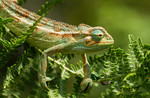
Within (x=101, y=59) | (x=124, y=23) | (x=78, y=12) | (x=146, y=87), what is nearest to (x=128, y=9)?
(x=124, y=23)

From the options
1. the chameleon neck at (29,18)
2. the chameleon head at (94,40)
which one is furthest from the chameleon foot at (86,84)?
the chameleon neck at (29,18)

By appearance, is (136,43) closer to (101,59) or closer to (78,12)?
(101,59)

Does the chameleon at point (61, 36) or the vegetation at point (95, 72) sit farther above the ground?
the chameleon at point (61, 36)

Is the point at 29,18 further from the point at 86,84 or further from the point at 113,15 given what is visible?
the point at 113,15

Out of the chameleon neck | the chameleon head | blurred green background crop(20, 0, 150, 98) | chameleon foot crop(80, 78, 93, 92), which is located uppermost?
blurred green background crop(20, 0, 150, 98)

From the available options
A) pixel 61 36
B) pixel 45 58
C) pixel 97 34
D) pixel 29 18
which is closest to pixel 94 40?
pixel 97 34

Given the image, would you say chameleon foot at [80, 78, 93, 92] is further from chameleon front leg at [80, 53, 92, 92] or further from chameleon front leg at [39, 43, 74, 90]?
chameleon front leg at [39, 43, 74, 90]

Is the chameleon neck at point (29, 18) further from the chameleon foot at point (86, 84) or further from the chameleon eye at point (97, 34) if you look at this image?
the chameleon foot at point (86, 84)

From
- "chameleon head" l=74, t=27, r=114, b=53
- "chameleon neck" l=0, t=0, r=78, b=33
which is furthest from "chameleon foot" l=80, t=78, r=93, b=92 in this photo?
"chameleon neck" l=0, t=0, r=78, b=33
